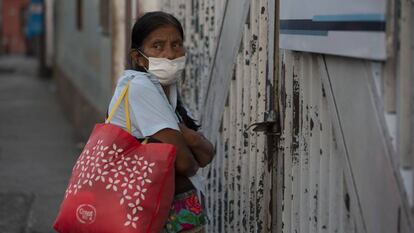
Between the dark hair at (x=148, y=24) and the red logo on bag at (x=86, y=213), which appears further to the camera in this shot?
the dark hair at (x=148, y=24)

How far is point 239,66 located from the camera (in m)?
4.34

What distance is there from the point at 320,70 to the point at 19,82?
2368 centimetres

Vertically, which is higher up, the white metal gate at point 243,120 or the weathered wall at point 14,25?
the white metal gate at point 243,120

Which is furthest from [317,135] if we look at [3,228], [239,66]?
[3,228]

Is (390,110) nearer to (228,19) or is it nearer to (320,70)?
(320,70)

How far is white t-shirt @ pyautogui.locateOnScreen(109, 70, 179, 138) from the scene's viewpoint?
3088 mm

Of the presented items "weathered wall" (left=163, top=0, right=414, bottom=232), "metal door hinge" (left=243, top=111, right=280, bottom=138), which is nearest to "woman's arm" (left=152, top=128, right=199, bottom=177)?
"weathered wall" (left=163, top=0, right=414, bottom=232)

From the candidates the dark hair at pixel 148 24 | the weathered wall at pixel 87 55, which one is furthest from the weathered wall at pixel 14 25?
the dark hair at pixel 148 24

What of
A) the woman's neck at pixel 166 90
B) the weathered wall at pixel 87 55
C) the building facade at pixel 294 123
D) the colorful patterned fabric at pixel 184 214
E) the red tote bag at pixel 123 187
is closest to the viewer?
the building facade at pixel 294 123

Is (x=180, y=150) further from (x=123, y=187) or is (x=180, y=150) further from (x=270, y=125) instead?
(x=270, y=125)

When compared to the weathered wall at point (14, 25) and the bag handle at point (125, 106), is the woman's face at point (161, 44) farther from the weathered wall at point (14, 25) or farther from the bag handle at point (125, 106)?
the weathered wall at point (14, 25)

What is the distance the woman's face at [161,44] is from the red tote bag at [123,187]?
37cm

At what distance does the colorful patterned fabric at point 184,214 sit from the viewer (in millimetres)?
3244

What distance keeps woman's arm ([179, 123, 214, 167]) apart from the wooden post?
576 cm
